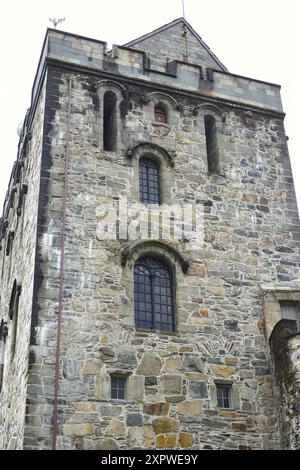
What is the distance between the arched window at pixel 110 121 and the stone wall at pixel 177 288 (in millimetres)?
184

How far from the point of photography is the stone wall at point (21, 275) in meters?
14.2

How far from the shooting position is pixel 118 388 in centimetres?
1408

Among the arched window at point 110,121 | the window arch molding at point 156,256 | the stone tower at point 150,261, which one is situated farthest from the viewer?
the arched window at point 110,121

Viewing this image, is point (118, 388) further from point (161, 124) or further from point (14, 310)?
point (161, 124)

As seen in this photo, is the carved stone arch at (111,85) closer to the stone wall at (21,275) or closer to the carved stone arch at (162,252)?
the stone wall at (21,275)

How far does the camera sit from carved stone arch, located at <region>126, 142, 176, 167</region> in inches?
669

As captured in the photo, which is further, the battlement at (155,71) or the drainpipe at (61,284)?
the battlement at (155,71)

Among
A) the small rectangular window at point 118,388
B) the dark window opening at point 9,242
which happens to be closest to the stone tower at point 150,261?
the small rectangular window at point 118,388

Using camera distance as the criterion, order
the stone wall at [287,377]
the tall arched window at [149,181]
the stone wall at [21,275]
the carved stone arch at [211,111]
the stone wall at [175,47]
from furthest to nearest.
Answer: the stone wall at [175,47] → the carved stone arch at [211,111] → the tall arched window at [149,181] → the stone wall at [21,275] → the stone wall at [287,377]

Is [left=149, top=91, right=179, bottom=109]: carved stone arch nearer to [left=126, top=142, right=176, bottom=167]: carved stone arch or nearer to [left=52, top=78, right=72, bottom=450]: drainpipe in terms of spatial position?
[left=126, top=142, right=176, bottom=167]: carved stone arch

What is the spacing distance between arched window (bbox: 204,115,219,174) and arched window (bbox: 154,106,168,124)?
3.94ft

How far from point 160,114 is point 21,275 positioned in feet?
18.0

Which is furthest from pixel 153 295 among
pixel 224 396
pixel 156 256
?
pixel 224 396
